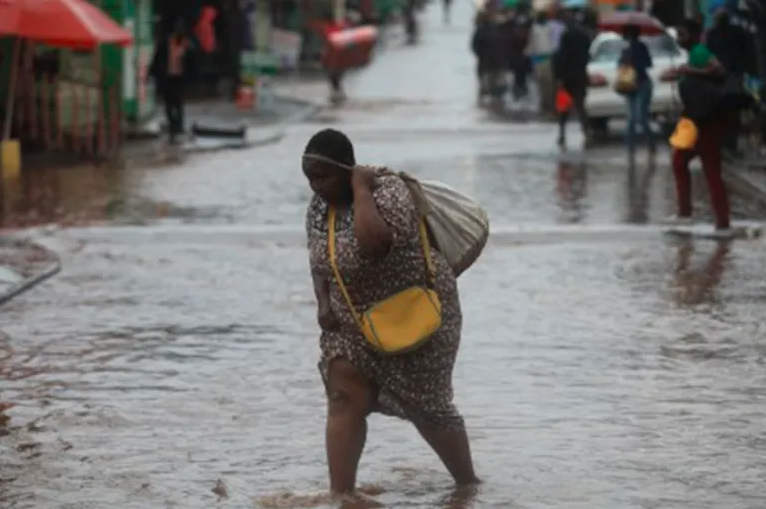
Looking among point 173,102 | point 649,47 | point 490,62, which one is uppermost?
point 649,47

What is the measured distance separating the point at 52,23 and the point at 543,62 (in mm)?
17214

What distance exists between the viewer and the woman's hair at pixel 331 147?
8.20 meters

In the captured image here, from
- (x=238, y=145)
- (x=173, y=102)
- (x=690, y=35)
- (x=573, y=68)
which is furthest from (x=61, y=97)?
(x=690, y=35)

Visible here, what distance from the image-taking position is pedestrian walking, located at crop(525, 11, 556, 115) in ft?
135

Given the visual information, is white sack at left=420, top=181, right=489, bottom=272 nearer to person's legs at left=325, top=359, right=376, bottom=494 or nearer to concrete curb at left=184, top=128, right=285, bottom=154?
person's legs at left=325, top=359, right=376, bottom=494

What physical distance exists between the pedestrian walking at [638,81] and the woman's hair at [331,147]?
68.6 ft

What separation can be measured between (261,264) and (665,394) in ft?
21.7

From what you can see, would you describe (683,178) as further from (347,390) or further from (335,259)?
(335,259)

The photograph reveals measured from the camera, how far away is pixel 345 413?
27.5 feet

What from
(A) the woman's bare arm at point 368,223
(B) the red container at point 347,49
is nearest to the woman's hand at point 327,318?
(A) the woman's bare arm at point 368,223

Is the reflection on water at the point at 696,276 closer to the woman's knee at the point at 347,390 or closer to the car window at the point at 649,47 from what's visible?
the woman's knee at the point at 347,390

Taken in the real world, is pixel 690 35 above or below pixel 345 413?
above

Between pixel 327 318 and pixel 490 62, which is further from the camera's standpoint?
pixel 490 62

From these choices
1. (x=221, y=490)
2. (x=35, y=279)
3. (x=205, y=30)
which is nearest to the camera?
(x=221, y=490)
